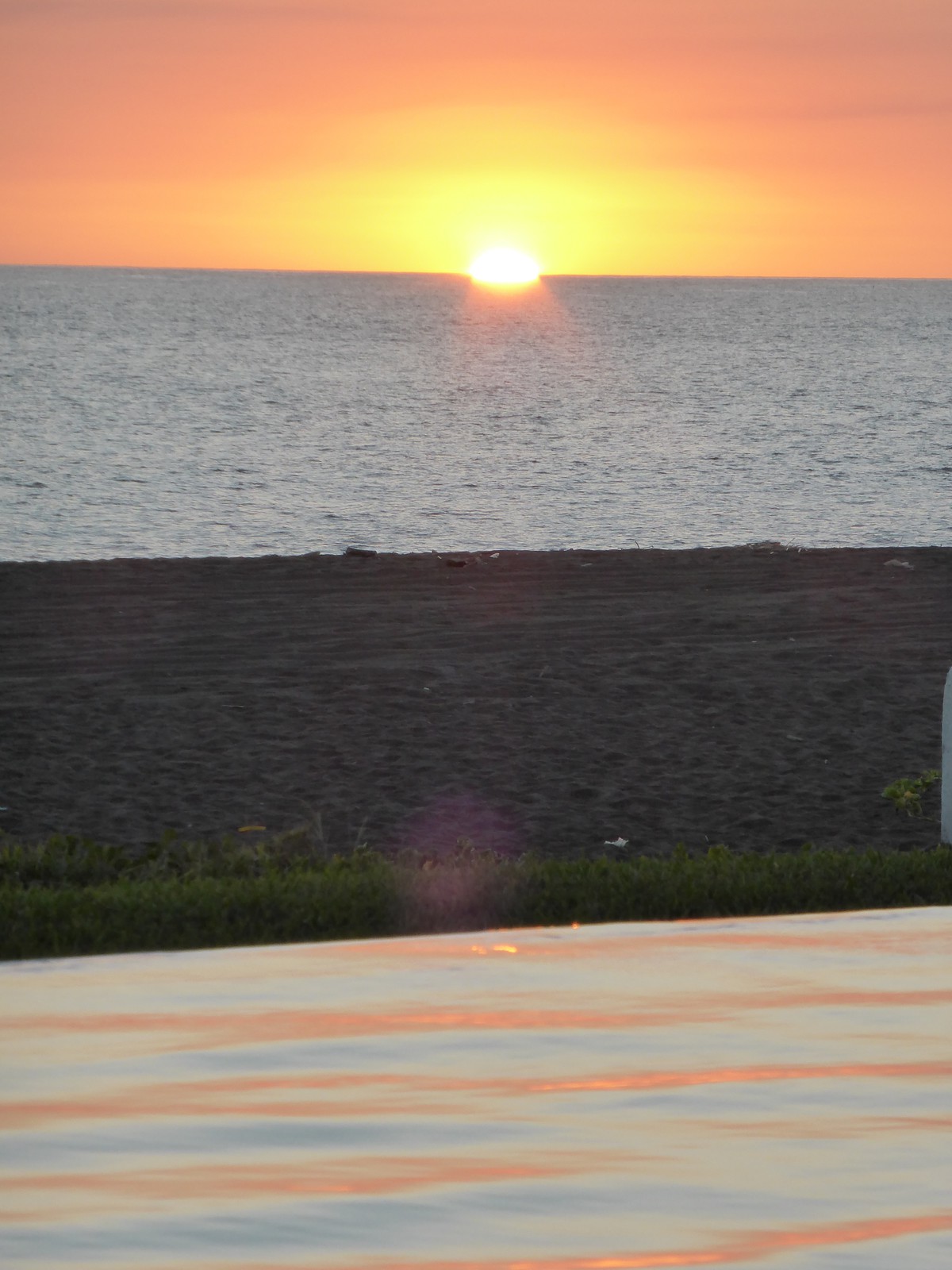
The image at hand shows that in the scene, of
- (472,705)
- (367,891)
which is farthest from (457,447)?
(367,891)

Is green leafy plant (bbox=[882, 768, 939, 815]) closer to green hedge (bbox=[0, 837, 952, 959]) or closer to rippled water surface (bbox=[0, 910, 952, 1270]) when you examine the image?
green hedge (bbox=[0, 837, 952, 959])

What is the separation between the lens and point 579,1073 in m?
5.49

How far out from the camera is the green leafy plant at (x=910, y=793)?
10281 mm

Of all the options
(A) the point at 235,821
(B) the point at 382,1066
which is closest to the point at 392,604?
(A) the point at 235,821

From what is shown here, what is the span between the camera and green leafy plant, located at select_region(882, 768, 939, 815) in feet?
33.7

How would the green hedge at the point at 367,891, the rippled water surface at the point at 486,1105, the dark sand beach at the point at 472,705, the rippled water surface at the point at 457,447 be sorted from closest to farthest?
the rippled water surface at the point at 486,1105 → the green hedge at the point at 367,891 → the dark sand beach at the point at 472,705 → the rippled water surface at the point at 457,447

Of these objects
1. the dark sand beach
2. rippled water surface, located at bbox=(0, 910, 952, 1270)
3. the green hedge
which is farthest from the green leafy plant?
rippled water surface, located at bbox=(0, 910, 952, 1270)

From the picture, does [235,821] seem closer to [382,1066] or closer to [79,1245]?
[382,1066]

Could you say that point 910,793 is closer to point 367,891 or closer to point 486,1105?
point 367,891

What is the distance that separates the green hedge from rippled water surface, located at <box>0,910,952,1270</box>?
284 mm

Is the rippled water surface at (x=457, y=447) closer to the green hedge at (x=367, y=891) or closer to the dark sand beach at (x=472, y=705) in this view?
the dark sand beach at (x=472, y=705)

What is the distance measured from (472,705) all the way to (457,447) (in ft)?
153

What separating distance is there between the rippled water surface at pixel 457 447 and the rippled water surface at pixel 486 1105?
27.0 m

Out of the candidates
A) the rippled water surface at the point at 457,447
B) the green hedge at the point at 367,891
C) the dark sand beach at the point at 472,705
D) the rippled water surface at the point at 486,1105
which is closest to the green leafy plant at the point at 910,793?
the dark sand beach at the point at 472,705
